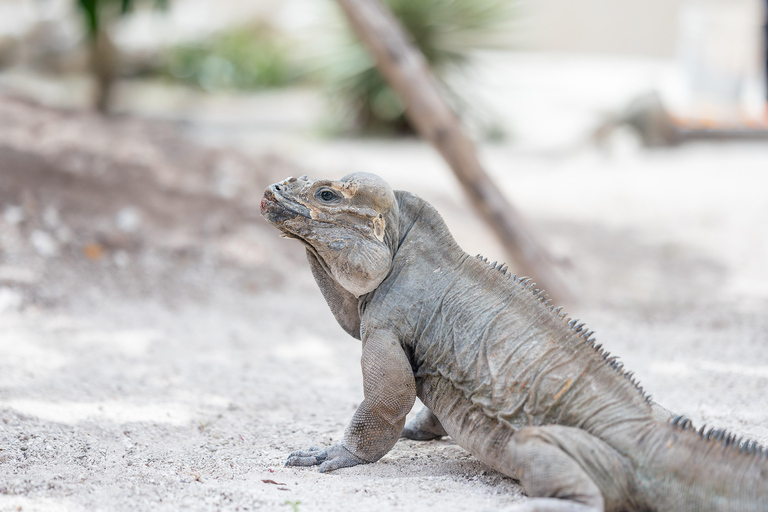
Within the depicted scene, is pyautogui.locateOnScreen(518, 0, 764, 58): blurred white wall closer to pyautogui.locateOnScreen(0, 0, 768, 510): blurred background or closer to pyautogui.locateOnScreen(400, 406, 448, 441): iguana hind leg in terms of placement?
pyautogui.locateOnScreen(0, 0, 768, 510): blurred background

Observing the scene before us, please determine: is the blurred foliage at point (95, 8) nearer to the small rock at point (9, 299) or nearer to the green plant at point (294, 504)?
the small rock at point (9, 299)

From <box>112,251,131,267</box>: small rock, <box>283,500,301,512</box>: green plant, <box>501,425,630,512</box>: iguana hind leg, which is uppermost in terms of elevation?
<box>112,251,131,267</box>: small rock

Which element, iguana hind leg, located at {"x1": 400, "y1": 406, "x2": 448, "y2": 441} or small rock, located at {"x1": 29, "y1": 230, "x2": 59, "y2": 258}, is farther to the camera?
small rock, located at {"x1": 29, "y1": 230, "x2": 59, "y2": 258}

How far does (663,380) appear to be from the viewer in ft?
19.1

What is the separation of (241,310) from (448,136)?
3027 millimetres

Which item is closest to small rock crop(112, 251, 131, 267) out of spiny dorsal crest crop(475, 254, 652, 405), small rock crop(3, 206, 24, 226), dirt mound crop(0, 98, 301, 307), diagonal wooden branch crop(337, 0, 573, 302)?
dirt mound crop(0, 98, 301, 307)

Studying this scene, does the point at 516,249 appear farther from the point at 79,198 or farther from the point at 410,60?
the point at 79,198

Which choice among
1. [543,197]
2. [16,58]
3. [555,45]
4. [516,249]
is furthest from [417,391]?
[555,45]

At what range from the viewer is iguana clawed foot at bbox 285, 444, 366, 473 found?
412 cm

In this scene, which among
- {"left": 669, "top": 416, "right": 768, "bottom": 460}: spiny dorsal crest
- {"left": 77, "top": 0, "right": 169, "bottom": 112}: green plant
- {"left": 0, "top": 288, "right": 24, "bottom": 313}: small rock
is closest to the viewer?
{"left": 669, "top": 416, "right": 768, "bottom": 460}: spiny dorsal crest

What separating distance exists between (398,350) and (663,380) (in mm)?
2891

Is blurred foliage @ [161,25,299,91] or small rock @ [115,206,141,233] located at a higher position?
blurred foliage @ [161,25,299,91]

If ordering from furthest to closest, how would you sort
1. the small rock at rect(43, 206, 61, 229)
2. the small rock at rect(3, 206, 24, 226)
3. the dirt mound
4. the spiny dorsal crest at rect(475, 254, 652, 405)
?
the small rock at rect(43, 206, 61, 229) < the small rock at rect(3, 206, 24, 226) < the dirt mound < the spiny dorsal crest at rect(475, 254, 652, 405)

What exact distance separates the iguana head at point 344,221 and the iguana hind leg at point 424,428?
1184 mm
